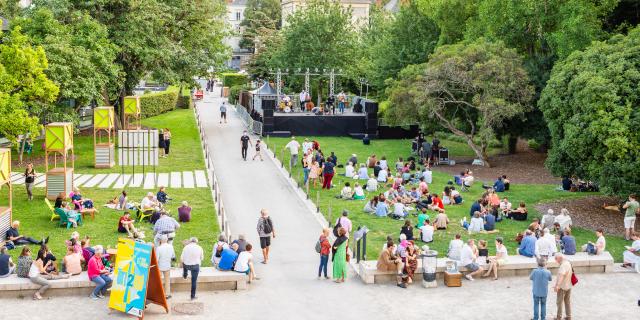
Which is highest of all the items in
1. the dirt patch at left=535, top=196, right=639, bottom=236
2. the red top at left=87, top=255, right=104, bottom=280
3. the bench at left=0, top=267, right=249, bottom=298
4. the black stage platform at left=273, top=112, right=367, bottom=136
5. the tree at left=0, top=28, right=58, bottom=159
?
the tree at left=0, top=28, right=58, bottom=159

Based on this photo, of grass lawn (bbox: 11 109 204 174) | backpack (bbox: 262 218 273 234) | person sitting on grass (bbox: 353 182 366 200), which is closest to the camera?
backpack (bbox: 262 218 273 234)

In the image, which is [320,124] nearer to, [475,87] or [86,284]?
[475,87]

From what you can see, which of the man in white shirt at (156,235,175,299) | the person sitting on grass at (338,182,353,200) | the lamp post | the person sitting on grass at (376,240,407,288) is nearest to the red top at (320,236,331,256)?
the person sitting on grass at (376,240,407,288)

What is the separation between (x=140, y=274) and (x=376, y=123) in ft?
109

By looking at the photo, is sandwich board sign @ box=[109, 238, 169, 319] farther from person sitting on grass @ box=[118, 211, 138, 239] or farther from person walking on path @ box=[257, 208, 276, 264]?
person sitting on grass @ box=[118, 211, 138, 239]

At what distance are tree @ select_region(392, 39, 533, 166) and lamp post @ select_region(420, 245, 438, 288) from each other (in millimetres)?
18572

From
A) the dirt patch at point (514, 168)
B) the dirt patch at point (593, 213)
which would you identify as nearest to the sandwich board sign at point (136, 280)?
the dirt patch at point (593, 213)

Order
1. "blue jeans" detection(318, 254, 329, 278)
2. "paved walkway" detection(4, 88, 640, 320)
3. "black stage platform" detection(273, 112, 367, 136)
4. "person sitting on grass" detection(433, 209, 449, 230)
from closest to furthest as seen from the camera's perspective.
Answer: "paved walkway" detection(4, 88, 640, 320) < "blue jeans" detection(318, 254, 329, 278) < "person sitting on grass" detection(433, 209, 449, 230) < "black stage platform" detection(273, 112, 367, 136)

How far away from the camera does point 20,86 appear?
32406 mm

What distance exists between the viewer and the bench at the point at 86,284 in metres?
18.5

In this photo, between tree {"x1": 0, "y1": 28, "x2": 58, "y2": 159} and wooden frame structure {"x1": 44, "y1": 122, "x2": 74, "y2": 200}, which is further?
tree {"x1": 0, "y1": 28, "x2": 58, "y2": 159}

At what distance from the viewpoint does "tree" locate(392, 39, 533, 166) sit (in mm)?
37531

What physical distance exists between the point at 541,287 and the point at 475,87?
22.6 meters

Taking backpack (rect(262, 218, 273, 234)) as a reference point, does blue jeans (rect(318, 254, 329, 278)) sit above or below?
below
